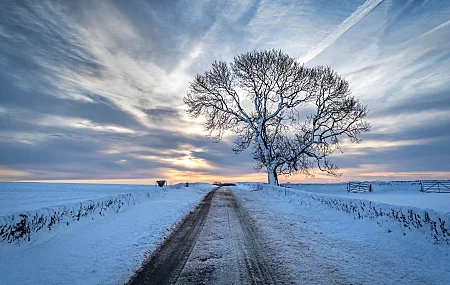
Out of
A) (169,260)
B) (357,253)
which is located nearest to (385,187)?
(357,253)

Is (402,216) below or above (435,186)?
above

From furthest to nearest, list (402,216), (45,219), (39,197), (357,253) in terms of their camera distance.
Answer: (39,197)
(45,219)
(402,216)
(357,253)

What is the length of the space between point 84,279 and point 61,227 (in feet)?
13.3

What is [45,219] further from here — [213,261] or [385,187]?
[385,187]

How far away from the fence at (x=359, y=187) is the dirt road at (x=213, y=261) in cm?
3276

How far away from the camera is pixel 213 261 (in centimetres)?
496

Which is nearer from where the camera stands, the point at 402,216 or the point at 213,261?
the point at 213,261

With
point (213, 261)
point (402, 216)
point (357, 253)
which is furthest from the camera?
point (402, 216)

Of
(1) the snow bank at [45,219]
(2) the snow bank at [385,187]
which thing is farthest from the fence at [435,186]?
(1) the snow bank at [45,219]

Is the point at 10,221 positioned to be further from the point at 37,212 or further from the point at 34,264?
the point at 34,264

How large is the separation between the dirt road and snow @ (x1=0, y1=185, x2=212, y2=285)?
45 cm

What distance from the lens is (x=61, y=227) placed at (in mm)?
7371

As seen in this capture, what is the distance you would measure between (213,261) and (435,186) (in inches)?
1412

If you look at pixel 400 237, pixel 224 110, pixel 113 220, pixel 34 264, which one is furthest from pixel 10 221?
pixel 224 110
